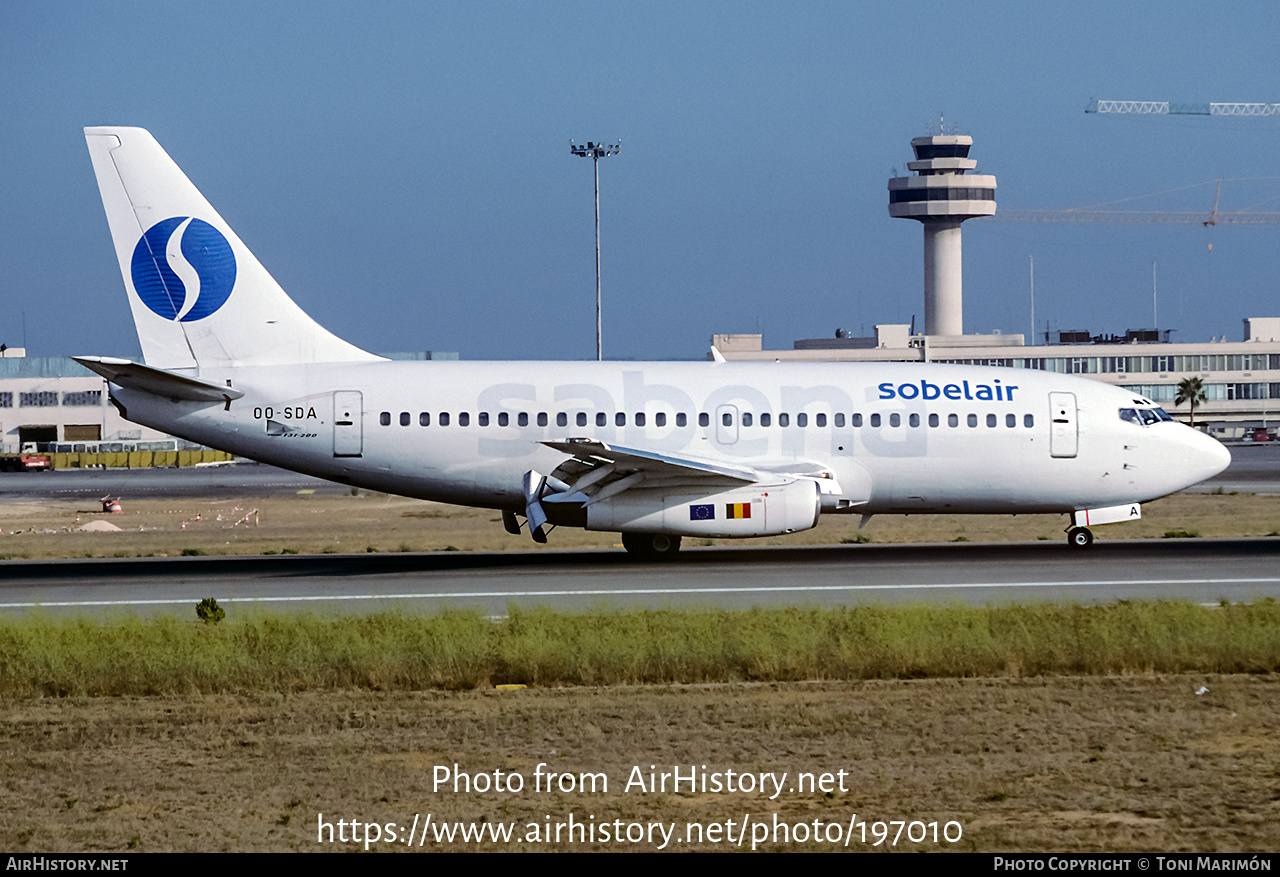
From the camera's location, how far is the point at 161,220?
91.9ft

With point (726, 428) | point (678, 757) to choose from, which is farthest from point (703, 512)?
point (678, 757)

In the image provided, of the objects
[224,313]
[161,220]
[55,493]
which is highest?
[161,220]

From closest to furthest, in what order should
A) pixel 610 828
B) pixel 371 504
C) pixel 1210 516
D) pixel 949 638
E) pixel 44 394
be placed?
pixel 610 828, pixel 949 638, pixel 1210 516, pixel 371 504, pixel 44 394

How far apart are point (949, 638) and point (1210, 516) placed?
88.5 ft

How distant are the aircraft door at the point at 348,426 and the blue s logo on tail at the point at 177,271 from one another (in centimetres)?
326

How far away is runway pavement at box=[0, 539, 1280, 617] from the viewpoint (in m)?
21.9

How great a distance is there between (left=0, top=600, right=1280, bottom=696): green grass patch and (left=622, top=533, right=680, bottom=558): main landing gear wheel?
10.9 m

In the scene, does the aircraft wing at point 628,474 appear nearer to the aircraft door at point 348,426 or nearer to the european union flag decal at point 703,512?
the european union flag decal at point 703,512

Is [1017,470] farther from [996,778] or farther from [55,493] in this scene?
[55,493]

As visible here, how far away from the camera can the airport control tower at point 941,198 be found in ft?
604

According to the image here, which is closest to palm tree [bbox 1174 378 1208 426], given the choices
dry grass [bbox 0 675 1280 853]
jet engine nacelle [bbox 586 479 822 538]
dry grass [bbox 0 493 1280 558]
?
dry grass [bbox 0 493 1280 558]

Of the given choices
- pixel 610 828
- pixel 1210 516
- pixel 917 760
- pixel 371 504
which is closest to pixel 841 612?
pixel 917 760

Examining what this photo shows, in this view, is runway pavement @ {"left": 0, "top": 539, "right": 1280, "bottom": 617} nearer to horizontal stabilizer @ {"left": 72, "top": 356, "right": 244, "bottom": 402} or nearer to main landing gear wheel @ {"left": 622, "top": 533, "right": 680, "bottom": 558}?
main landing gear wheel @ {"left": 622, "top": 533, "right": 680, "bottom": 558}

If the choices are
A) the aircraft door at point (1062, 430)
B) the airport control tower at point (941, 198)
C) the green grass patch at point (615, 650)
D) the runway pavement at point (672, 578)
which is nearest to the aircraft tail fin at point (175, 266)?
the runway pavement at point (672, 578)
